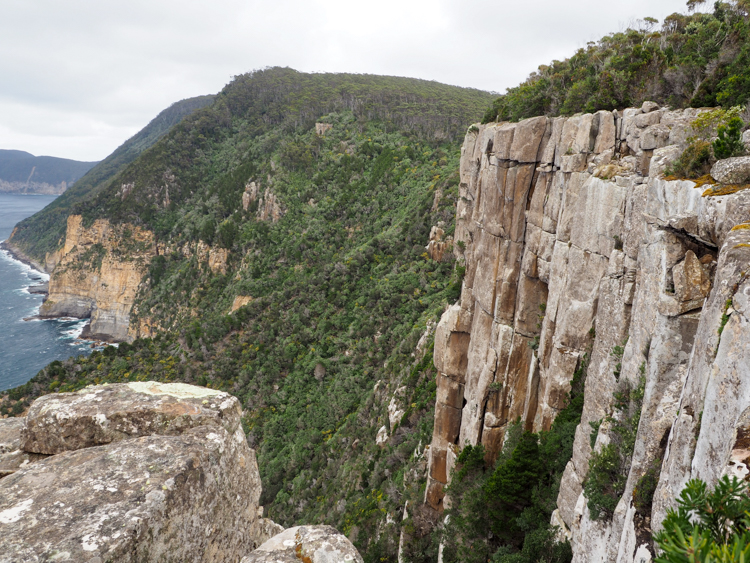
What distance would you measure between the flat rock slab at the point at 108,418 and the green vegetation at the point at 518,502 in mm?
13040

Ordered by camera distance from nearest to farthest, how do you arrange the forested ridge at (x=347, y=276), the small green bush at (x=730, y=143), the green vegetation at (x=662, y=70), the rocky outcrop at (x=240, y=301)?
the small green bush at (x=730, y=143)
the green vegetation at (x=662, y=70)
the forested ridge at (x=347, y=276)
the rocky outcrop at (x=240, y=301)

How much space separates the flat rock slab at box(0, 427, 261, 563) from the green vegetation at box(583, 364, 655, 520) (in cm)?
937

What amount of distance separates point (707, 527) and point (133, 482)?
6.51 meters

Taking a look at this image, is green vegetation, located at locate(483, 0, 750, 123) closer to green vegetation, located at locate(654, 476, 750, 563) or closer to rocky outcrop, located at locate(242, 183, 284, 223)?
green vegetation, located at locate(654, 476, 750, 563)

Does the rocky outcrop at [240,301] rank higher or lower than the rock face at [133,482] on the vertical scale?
lower

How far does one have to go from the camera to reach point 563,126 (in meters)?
18.1

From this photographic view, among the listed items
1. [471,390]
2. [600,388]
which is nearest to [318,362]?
[471,390]

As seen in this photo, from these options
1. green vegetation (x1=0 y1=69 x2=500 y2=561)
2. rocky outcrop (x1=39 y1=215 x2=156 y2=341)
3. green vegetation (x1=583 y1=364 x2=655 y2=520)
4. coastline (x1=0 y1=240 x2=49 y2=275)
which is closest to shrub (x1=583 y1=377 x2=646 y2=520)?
green vegetation (x1=583 y1=364 x2=655 y2=520)

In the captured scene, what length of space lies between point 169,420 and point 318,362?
152 ft

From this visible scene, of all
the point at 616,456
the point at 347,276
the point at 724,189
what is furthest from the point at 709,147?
the point at 347,276

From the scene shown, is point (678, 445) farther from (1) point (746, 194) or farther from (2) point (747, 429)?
(1) point (746, 194)

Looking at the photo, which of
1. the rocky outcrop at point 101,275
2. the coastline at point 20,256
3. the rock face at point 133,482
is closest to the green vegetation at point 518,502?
the rock face at point 133,482

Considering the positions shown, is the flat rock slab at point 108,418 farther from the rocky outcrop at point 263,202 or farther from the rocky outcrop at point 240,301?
the rocky outcrop at point 263,202

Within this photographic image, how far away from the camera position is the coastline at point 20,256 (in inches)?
5905
